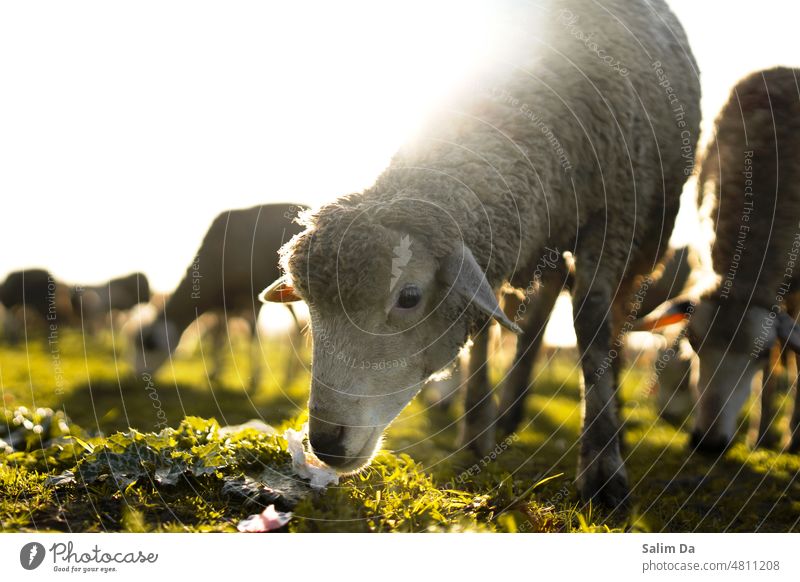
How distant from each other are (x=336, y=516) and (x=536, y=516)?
→ 1171mm

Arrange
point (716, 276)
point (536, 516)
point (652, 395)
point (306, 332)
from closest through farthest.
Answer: point (536, 516)
point (306, 332)
point (716, 276)
point (652, 395)

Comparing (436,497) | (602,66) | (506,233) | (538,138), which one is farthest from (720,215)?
(436,497)

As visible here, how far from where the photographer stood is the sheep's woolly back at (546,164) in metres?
3.76

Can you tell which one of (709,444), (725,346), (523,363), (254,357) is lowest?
(254,357)

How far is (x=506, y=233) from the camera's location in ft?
14.1

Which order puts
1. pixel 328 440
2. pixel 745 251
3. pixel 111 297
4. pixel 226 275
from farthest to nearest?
pixel 111 297
pixel 226 275
pixel 745 251
pixel 328 440

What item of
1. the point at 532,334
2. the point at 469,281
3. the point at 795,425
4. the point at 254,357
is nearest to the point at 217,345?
the point at 254,357

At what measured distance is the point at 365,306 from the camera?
3.67m

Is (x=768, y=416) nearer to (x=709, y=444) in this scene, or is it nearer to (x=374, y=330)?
Result: (x=709, y=444)

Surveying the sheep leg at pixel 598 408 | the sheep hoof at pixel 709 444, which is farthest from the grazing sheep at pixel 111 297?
the sheep hoof at pixel 709 444

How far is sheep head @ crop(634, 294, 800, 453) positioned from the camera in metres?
5.30

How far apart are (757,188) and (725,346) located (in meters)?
1.43

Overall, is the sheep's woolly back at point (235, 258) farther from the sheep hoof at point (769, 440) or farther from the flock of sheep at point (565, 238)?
the sheep hoof at point (769, 440)
